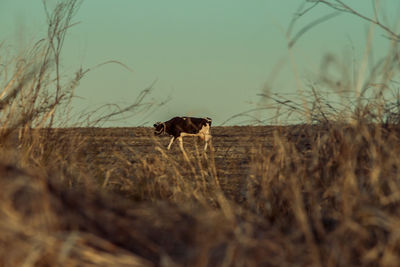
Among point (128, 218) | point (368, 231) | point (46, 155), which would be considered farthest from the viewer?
point (46, 155)

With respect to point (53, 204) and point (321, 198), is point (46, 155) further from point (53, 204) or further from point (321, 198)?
point (53, 204)

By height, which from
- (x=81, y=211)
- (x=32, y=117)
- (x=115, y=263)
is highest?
(x=32, y=117)

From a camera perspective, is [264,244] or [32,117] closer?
[264,244]

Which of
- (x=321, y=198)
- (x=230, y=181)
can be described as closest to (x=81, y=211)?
(x=321, y=198)

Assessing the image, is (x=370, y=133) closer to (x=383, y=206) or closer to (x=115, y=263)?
(x=383, y=206)

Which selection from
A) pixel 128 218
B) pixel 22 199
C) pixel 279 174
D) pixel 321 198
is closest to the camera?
pixel 22 199

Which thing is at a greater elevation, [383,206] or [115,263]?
[383,206]

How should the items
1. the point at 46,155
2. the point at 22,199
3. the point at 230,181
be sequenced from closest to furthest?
the point at 22,199
the point at 46,155
the point at 230,181

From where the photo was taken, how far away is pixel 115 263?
1552 millimetres

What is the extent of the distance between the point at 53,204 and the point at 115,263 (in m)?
0.31

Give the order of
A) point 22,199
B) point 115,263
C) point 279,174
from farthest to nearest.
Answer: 1. point 279,174
2. point 22,199
3. point 115,263

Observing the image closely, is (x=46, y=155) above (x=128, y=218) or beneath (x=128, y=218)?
above

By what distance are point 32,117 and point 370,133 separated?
2366 millimetres

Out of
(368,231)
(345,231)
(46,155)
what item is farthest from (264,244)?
(46,155)
